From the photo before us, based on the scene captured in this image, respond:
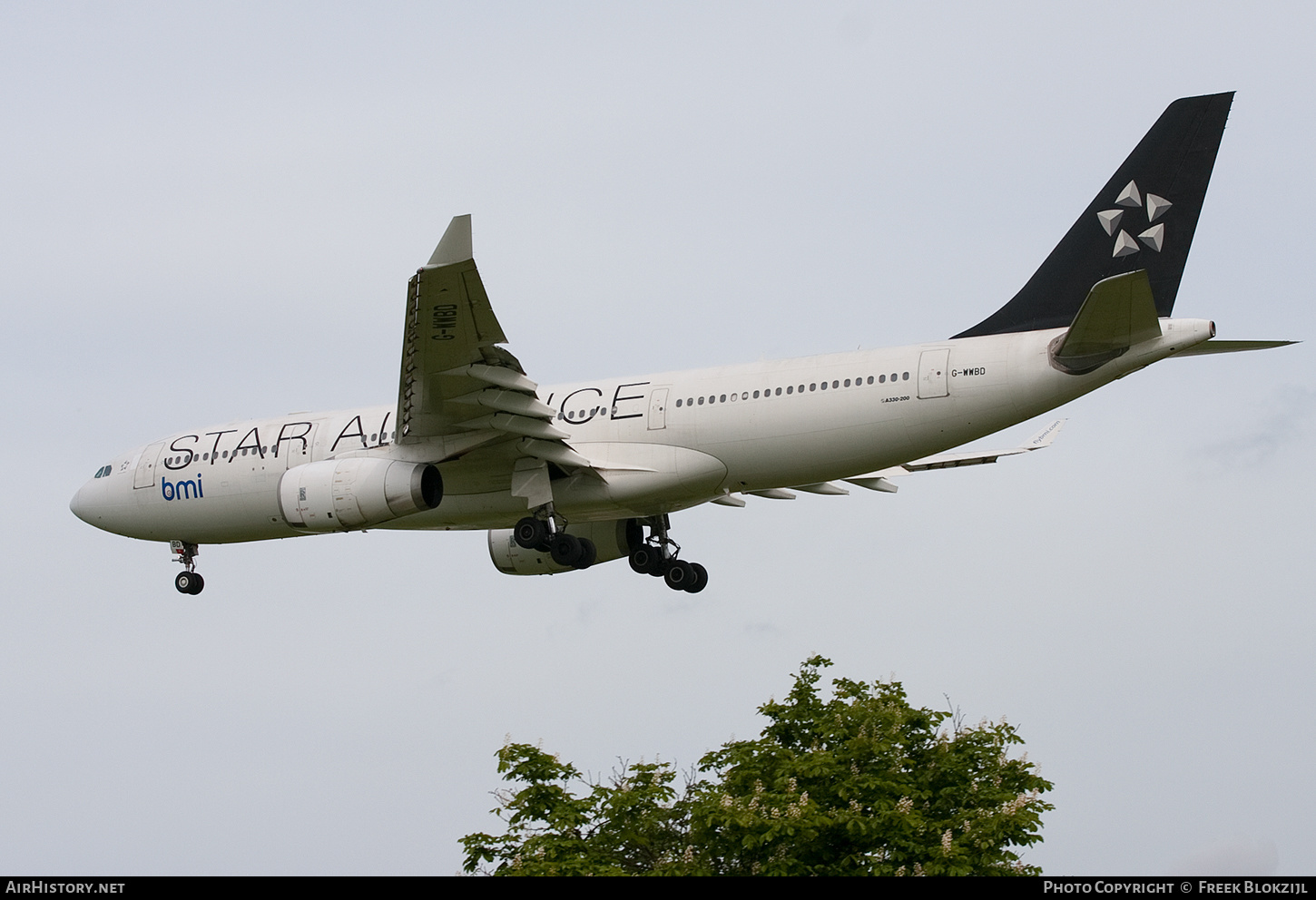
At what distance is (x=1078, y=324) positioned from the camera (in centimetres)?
2652

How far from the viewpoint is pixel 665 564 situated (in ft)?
117

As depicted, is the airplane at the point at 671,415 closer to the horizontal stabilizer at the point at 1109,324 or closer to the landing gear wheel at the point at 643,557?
the horizontal stabilizer at the point at 1109,324

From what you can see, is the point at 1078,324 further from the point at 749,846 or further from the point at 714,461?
the point at 749,846

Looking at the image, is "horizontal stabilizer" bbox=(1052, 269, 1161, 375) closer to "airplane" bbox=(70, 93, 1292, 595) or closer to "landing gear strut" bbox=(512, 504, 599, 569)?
"airplane" bbox=(70, 93, 1292, 595)

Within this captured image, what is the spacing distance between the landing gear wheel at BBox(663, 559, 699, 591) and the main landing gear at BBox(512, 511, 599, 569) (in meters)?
4.03

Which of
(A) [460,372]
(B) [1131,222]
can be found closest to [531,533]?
(A) [460,372]

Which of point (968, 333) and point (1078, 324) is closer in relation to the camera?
point (1078, 324)

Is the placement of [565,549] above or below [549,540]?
below

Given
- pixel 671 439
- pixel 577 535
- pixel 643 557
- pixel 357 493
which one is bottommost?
pixel 357 493

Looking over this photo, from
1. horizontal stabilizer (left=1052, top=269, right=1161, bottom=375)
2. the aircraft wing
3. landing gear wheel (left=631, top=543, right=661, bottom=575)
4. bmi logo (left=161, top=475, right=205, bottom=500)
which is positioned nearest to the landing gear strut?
the aircraft wing

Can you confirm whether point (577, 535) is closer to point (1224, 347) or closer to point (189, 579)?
point (189, 579)

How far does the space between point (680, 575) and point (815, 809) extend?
9559 millimetres
